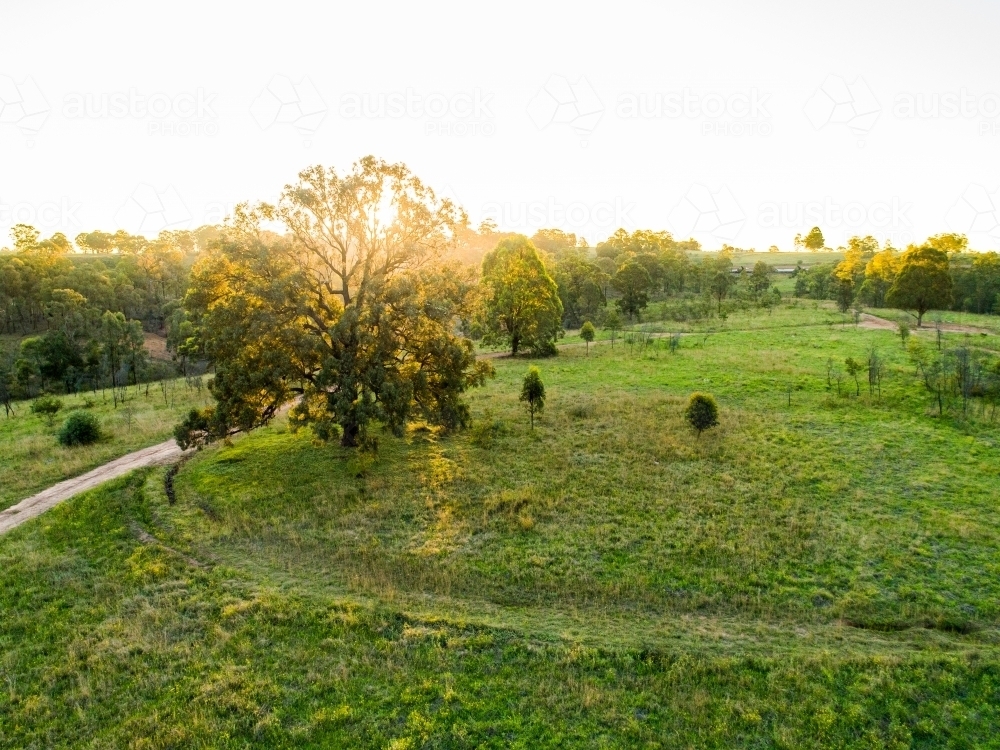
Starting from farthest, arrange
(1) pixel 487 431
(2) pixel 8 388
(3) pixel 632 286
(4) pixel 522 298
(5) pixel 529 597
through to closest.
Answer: (3) pixel 632 286 → (4) pixel 522 298 → (2) pixel 8 388 → (1) pixel 487 431 → (5) pixel 529 597

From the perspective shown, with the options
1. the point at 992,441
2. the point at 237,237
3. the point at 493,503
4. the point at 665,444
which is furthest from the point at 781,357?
the point at 237,237

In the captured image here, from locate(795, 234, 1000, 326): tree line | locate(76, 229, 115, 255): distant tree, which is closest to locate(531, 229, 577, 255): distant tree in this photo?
locate(795, 234, 1000, 326): tree line

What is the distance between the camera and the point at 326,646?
12531 mm

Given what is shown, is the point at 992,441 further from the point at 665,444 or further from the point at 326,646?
the point at 326,646

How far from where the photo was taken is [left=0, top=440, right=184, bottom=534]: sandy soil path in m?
20.1

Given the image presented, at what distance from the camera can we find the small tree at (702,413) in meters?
25.5

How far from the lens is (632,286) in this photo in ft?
241

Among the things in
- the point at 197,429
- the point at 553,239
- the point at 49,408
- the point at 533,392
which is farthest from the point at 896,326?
the point at 553,239

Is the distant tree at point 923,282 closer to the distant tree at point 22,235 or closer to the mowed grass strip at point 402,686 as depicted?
the mowed grass strip at point 402,686

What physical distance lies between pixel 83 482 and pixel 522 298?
32.5m

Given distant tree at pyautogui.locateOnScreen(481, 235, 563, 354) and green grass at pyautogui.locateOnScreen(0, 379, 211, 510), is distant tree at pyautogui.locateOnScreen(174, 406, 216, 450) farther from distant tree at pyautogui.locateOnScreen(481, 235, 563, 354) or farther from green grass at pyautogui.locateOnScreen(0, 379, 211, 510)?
distant tree at pyautogui.locateOnScreen(481, 235, 563, 354)

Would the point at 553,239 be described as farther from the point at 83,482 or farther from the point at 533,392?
the point at 83,482

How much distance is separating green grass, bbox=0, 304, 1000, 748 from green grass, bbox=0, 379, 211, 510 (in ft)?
15.8

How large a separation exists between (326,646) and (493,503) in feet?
26.9
